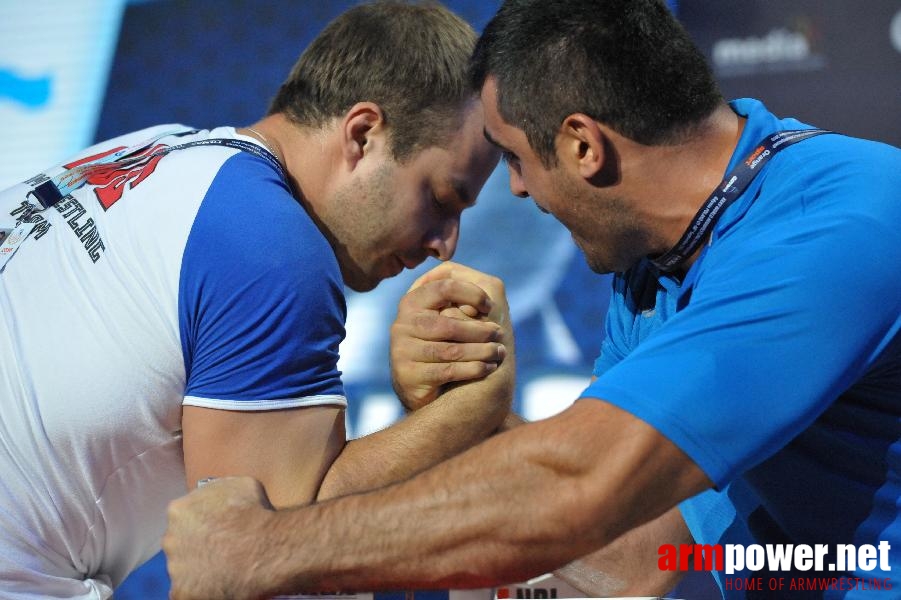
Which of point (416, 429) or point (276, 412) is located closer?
point (276, 412)

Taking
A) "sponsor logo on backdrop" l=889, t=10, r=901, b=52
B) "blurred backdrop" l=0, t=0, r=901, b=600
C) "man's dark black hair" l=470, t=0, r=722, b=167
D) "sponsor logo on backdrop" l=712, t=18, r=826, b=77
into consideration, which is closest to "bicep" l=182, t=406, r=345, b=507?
"man's dark black hair" l=470, t=0, r=722, b=167

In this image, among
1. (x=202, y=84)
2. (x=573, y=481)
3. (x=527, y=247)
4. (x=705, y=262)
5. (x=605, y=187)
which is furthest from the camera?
(x=202, y=84)

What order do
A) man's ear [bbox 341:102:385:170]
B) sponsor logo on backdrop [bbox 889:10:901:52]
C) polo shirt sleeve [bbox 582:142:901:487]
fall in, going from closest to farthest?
polo shirt sleeve [bbox 582:142:901:487]
man's ear [bbox 341:102:385:170]
sponsor logo on backdrop [bbox 889:10:901:52]

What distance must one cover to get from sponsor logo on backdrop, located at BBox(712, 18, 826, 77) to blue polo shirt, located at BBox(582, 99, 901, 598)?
101 centimetres

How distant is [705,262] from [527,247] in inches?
47.7

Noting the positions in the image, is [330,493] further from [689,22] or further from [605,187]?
[689,22]

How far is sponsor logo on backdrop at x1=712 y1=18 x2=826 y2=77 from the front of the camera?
211 cm

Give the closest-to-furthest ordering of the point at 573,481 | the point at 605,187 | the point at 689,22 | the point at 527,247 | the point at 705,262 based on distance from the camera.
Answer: the point at 573,481 → the point at 705,262 → the point at 605,187 → the point at 689,22 → the point at 527,247

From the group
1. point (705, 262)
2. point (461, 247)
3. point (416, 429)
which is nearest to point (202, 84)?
point (461, 247)

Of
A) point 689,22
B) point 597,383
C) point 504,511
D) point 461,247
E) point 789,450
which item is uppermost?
point 689,22

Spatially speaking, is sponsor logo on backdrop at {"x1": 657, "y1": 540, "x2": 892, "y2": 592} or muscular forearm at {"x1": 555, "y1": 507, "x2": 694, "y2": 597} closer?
sponsor logo on backdrop at {"x1": 657, "y1": 540, "x2": 892, "y2": 592}

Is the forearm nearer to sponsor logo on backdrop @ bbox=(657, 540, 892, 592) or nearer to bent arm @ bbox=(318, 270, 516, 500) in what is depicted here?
bent arm @ bbox=(318, 270, 516, 500)

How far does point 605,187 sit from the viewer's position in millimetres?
1270

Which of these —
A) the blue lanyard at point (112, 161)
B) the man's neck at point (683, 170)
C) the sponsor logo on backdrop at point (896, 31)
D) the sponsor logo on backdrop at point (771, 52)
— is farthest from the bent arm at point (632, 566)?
the sponsor logo on backdrop at point (896, 31)
